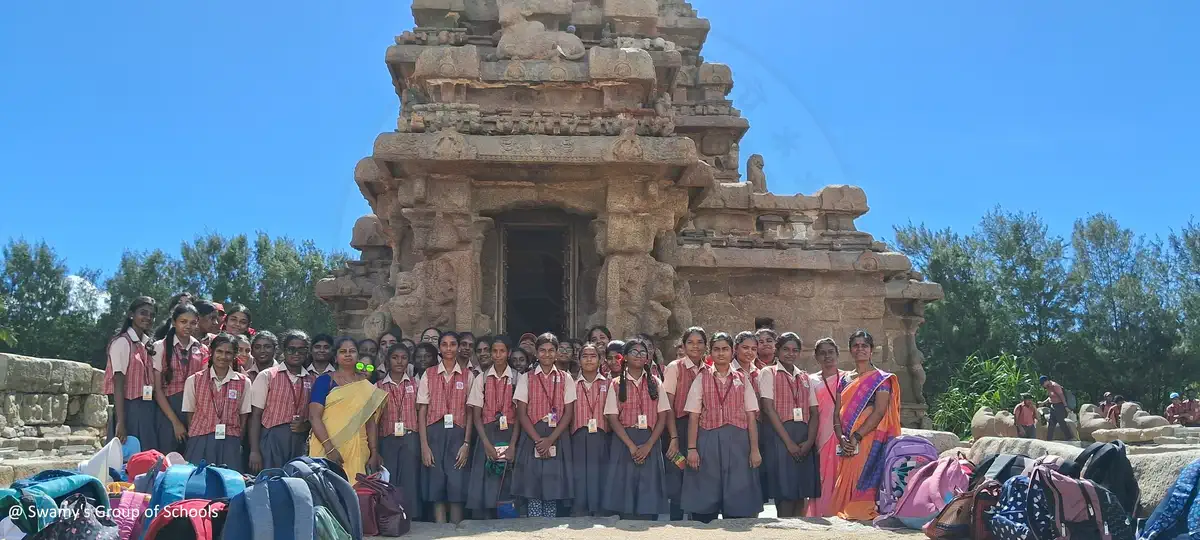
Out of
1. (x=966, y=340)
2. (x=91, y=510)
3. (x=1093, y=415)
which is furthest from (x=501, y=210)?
(x=966, y=340)

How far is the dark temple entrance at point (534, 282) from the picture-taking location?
42.7ft

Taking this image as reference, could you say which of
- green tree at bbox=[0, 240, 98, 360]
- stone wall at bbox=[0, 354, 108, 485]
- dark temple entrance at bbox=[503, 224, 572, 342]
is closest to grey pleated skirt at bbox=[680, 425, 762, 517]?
dark temple entrance at bbox=[503, 224, 572, 342]

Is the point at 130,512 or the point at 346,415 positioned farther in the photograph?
the point at 346,415

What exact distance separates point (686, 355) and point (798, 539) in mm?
1873

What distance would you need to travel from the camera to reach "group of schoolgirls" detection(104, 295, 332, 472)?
705cm

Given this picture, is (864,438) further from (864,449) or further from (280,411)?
(280,411)

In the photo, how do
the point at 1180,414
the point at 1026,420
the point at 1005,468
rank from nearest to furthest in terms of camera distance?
the point at 1005,468 < the point at 1026,420 < the point at 1180,414

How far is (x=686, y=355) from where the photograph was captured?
7637mm

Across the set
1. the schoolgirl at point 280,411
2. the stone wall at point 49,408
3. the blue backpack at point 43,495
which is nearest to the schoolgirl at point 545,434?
the schoolgirl at point 280,411

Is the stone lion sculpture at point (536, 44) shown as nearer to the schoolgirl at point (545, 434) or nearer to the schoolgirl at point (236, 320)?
the schoolgirl at point (236, 320)

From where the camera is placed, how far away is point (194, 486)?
4805mm

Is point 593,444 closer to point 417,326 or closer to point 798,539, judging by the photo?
point 798,539

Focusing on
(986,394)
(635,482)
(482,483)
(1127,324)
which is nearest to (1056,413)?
(986,394)

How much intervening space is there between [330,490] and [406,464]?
7.50ft
